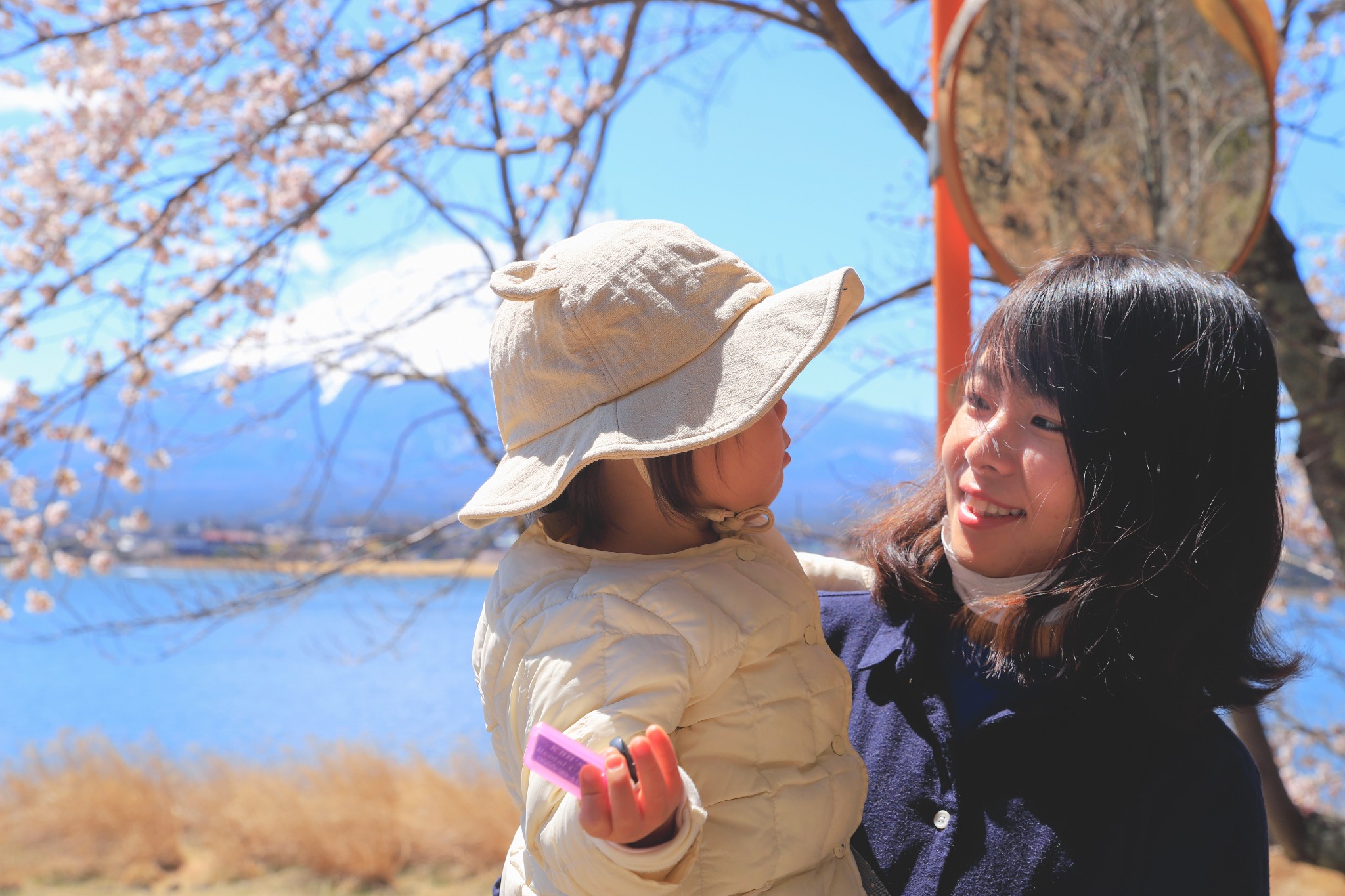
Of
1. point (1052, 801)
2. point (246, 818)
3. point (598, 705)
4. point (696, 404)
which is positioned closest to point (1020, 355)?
point (696, 404)

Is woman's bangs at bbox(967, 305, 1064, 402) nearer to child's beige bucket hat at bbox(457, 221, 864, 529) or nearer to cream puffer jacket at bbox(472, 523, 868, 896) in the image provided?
child's beige bucket hat at bbox(457, 221, 864, 529)

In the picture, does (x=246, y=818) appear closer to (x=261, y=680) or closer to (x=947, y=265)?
(x=947, y=265)

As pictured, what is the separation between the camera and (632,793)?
849mm

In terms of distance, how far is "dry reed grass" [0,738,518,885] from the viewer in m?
6.05

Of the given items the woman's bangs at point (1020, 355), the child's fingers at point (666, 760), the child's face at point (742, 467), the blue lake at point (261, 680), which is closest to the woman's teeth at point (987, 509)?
the woman's bangs at point (1020, 355)

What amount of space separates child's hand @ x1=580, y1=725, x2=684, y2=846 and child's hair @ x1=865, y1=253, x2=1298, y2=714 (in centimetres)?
51

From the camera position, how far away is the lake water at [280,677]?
4465 mm

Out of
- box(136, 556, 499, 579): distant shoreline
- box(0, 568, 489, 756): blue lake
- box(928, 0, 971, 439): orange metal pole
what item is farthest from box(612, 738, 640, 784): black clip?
box(0, 568, 489, 756): blue lake

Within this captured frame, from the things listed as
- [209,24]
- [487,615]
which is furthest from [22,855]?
[487,615]

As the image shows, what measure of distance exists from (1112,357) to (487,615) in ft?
2.63

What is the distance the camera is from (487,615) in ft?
3.95

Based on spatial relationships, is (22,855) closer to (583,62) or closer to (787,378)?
(583,62)

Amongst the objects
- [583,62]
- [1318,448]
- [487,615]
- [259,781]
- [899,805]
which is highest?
[583,62]

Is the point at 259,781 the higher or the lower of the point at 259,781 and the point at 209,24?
the lower
